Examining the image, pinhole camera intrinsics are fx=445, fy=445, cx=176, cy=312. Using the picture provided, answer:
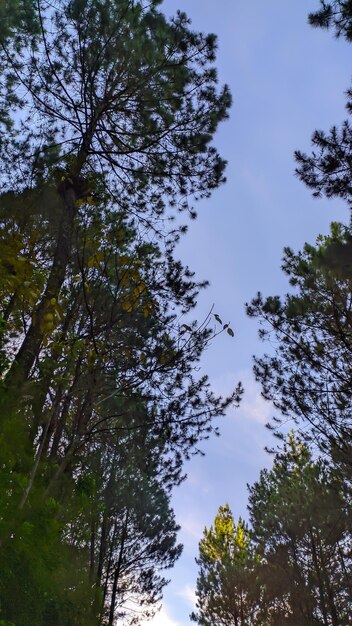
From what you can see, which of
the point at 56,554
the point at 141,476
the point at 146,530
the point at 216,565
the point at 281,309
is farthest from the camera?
the point at 216,565

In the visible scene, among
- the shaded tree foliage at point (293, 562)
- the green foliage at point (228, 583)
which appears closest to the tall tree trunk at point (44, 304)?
the shaded tree foliage at point (293, 562)

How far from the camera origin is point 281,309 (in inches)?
337

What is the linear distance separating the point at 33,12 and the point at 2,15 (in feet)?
3.15

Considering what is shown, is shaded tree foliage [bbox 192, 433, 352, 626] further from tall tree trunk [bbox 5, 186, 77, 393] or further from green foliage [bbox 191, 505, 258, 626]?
tall tree trunk [bbox 5, 186, 77, 393]

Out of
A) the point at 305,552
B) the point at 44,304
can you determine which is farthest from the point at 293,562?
the point at 44,304

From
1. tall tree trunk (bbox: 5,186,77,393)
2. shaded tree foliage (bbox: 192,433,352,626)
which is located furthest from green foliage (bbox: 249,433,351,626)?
tall tree trunk (bbox: 5,186,77,393)

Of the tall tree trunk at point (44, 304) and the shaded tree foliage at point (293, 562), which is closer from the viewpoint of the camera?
the tall tree trunk at point (44, 304)

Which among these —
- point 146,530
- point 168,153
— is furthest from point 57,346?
point 146,530

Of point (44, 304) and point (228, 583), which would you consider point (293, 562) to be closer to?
point (228, 583)

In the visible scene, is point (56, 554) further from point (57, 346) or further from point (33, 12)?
point (33, 12)

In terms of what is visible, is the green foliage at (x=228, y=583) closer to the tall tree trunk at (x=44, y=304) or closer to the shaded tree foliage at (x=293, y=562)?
the shaded tree foliage at (x=293, y=562)

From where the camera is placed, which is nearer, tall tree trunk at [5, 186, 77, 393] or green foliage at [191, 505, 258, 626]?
tall tree trunk at [5, 186, 77, 393]

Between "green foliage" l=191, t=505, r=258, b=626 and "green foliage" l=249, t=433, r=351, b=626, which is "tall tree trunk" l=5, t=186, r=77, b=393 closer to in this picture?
"green foliage" l=249, t=433, r=351, b=626

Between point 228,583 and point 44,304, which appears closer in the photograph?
point 44,304
